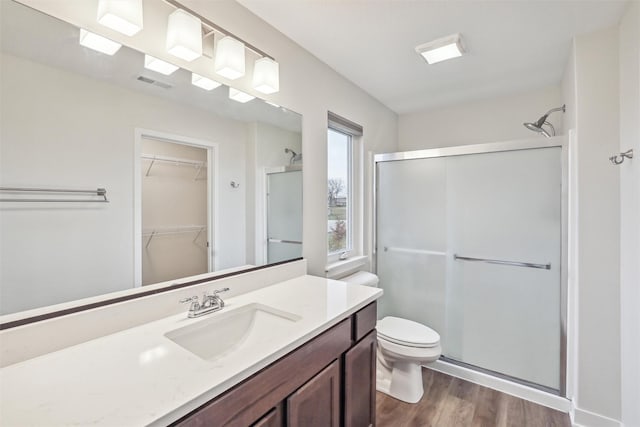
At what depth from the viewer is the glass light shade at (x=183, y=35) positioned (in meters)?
1.16

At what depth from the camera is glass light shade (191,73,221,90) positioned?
4.26ft

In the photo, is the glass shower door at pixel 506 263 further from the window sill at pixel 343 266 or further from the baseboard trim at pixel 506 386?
the window sill at pixel 343 266

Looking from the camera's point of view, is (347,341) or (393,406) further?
(393,406)

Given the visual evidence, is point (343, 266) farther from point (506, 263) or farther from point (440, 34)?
point (440, 34)

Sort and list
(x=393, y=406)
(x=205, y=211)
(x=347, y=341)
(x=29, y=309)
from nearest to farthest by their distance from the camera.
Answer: (x=29, y=309)
(x=347, y=341)
(x=205, y=211)
(x=393, y=406)

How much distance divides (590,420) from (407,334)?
3.56 ft

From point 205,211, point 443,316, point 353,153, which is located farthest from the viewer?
point 353,153

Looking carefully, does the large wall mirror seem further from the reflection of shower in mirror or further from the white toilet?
the white toilet

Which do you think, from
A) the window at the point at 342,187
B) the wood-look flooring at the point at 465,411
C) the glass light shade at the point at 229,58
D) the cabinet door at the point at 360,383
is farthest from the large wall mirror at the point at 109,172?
the wood-look flooring at the point at 465,411

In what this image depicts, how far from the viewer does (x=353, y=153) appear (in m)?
2.62

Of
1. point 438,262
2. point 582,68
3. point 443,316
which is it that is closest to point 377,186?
point 438,262

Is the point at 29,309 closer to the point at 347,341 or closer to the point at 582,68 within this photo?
the point at 347,341

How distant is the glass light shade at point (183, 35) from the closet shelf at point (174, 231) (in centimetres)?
73

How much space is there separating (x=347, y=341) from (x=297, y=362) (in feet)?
1.15
